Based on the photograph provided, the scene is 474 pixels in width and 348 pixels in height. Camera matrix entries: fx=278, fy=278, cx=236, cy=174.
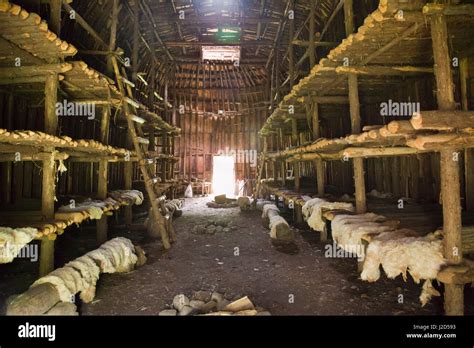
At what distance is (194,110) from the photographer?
2317 centimetres

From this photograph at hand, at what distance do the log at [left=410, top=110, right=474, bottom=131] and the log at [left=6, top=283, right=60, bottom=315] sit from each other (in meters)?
5.62

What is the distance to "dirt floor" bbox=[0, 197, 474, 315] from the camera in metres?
4.95

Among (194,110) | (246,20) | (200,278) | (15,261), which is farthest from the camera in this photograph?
(194,110)

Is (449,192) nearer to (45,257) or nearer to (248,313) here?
(248,313)

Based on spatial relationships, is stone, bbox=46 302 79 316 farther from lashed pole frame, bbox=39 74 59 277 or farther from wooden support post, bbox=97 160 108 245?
wooden support post, bbox=97 160 108 245

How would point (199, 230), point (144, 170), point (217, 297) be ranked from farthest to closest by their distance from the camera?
point (199, 230), point (144, 170), point (217, 297)

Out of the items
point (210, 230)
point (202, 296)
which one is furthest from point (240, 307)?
point (210, 230)

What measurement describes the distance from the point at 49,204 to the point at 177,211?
26.9ft

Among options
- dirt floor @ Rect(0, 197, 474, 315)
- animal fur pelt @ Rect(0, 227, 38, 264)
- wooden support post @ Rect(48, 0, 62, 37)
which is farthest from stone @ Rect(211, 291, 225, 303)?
wooden support post @ Rect(48, 0, 62, 37)

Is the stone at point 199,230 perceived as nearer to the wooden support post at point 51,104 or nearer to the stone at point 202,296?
the stone at point 202,296

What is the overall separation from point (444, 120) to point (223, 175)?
21.6 meters

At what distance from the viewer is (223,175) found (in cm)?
2481
